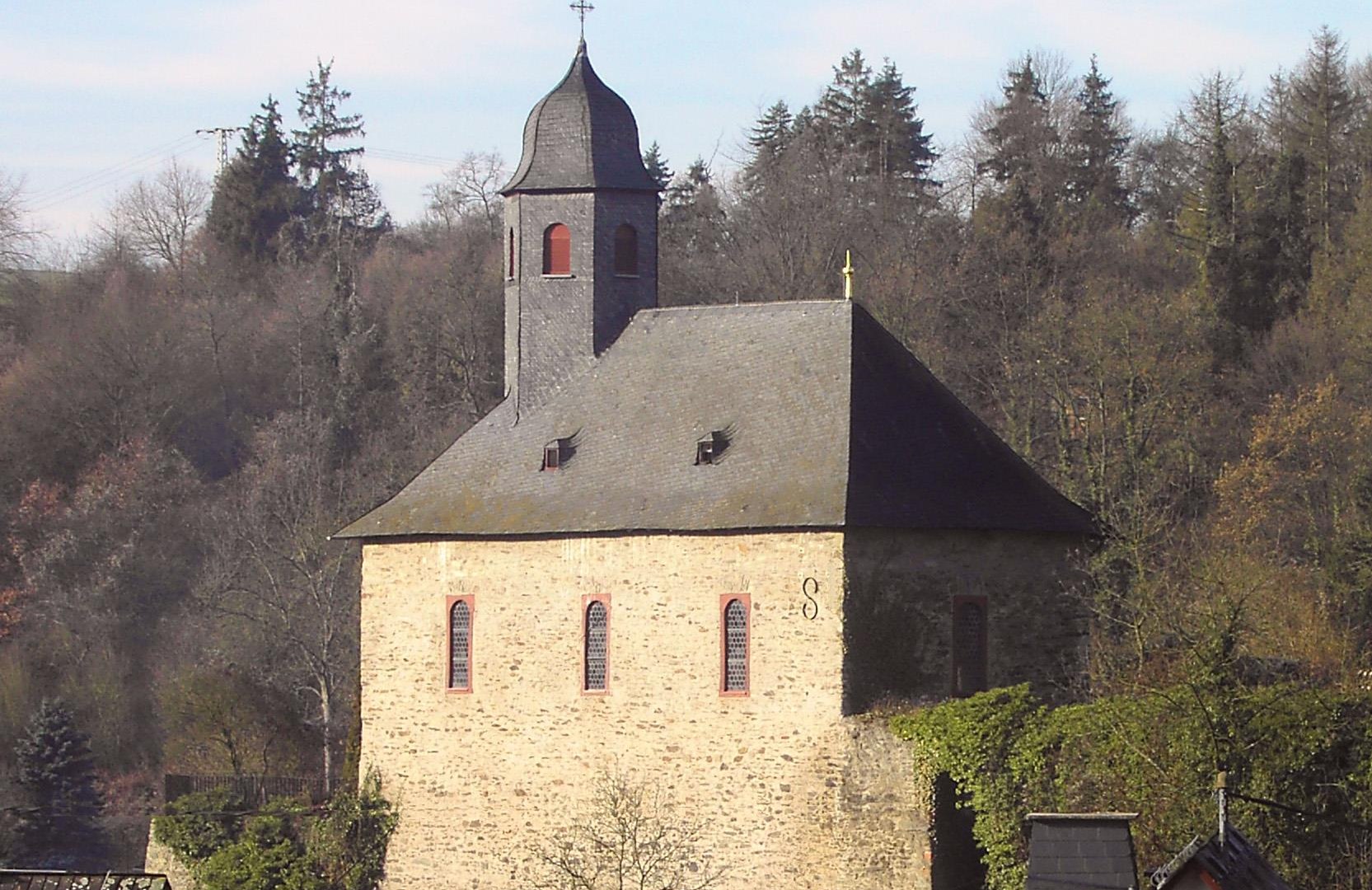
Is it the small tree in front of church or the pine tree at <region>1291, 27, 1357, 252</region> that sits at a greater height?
the pine tree at <region>1291, 27, 1357, 252</region>

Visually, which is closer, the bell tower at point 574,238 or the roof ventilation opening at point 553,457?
the roof ventilation opening at point 553,457

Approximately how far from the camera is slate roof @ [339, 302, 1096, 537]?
2784 cm

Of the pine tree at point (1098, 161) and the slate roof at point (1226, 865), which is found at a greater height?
the pine tree at point (1098, 161)

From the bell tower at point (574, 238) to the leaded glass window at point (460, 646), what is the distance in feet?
9.21

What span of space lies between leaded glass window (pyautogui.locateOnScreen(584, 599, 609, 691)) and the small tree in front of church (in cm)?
113

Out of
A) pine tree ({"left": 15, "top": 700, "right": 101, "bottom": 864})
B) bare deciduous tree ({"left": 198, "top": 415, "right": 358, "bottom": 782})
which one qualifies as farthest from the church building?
pine tree ({"left": 15, "top": 700, "right": 101, "bottom": 864})

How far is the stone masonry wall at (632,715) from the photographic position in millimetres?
26859

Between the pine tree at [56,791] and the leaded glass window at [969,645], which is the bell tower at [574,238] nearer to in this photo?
the leaded glass window at [969,645]

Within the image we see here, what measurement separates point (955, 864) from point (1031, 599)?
148 inches

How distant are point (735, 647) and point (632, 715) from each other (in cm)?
160

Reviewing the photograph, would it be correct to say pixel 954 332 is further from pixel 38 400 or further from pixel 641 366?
pixel 38 400

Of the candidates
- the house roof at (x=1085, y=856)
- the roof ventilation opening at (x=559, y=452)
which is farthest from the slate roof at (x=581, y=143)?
the house roof at (x=1085, y=856)

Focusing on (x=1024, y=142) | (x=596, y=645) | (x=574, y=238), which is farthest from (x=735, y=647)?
(x=1024, y=142)

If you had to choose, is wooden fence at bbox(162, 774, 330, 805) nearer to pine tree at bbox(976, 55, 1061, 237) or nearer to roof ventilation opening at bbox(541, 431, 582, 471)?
roof ventilation opening at bbox(541, 431, 582, 471)
